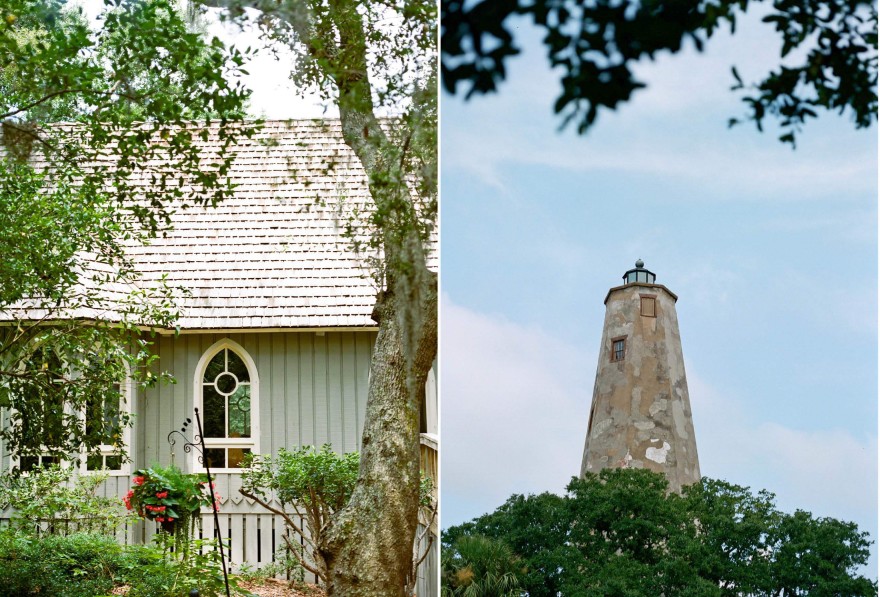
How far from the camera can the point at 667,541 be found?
2.47 metres

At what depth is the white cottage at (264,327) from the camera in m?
3.00

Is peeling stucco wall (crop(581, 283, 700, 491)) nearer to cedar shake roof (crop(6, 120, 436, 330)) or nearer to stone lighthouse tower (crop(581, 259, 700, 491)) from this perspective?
stone lighthouse tower (crop(581, 259, 700, 491))

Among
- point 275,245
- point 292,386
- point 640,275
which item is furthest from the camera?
point 292,386

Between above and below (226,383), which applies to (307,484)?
below

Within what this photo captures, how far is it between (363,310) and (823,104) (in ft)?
9.17

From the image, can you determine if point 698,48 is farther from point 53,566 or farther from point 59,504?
point 59,504

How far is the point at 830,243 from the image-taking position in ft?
8.66

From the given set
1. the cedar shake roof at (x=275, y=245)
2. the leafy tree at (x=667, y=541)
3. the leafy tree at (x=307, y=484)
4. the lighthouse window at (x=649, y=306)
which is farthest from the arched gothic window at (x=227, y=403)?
the lighthouse window at (x=649, y=306)

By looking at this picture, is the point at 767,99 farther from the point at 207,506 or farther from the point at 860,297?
the point at 207,506

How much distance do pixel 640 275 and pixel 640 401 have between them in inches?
13.7

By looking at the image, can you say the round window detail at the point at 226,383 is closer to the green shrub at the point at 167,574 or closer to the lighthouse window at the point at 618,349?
the green shrub at the point at 167,574

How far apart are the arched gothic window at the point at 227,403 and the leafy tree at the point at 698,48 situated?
8.96 feet

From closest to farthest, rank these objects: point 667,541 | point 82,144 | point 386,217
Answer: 1. point 667,541
2. point 386,217
3. point 82,144

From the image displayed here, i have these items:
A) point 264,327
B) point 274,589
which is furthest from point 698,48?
point 264,327
